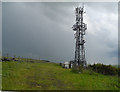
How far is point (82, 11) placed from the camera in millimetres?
18922

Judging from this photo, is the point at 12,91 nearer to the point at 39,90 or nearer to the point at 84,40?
the point at 39,90

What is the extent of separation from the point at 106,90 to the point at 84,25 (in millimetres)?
13893

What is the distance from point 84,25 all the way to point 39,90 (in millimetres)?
15119

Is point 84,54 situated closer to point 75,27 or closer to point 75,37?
point 75,37

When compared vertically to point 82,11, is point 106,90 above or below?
below

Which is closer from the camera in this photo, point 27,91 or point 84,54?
point 27,91

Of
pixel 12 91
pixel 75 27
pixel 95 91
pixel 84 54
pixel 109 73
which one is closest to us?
pixel 12 91

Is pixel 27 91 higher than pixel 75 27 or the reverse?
the reverse

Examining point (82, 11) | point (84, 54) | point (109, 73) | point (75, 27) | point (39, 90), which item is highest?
point (82, 11)

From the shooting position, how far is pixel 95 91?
18.0 ft

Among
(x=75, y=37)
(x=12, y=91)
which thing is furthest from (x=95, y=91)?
(x=75, y=37)

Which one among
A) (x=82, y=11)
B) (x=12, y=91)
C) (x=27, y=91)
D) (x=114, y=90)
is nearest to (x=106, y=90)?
(x=114, y=90)

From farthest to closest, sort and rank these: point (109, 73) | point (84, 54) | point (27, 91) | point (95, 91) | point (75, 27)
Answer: point (75, 27) < point (84, 54) < point (109, 73) < point (95, 91) < point (27, 91)

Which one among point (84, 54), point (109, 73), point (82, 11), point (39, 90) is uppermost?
point (82, 11)
